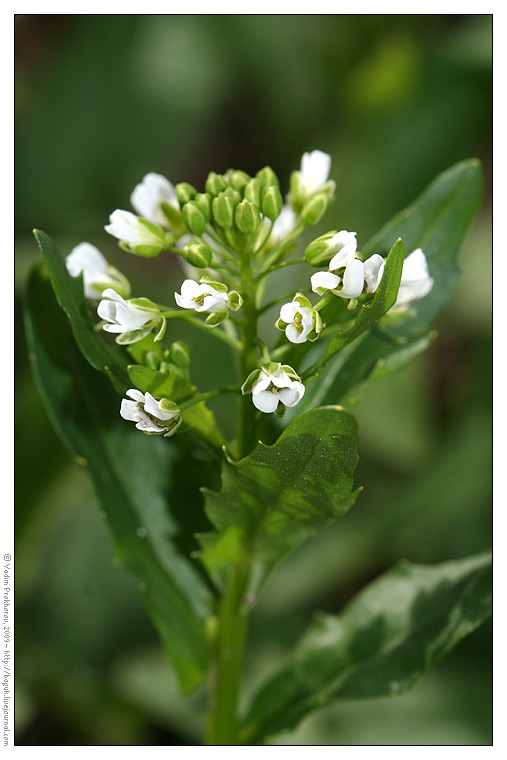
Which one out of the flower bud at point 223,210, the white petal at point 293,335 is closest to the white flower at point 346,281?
the white petal at point 293,335

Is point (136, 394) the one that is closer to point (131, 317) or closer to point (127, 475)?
point (131, 317)

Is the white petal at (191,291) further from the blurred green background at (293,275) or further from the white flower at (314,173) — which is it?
the blurred green background at (293,275)

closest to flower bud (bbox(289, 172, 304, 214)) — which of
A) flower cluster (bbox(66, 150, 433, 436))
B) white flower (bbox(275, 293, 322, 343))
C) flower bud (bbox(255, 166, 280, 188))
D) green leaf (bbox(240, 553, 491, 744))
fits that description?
flower cluster (bbox(66, 150, 433, 436))

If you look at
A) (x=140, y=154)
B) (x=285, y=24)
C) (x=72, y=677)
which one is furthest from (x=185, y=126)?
(x=72, y=677)

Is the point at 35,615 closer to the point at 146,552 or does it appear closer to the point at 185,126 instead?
the point at 146,552
